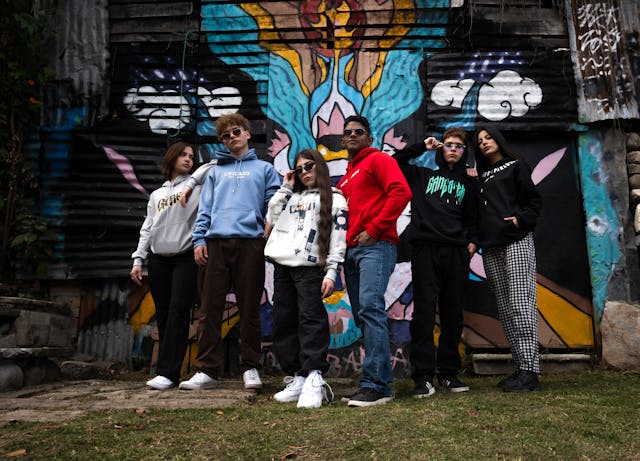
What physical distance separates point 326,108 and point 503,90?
80.3 inches

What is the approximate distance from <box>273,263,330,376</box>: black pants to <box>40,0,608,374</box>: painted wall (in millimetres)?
1726

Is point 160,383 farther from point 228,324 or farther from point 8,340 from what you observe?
point 228,324

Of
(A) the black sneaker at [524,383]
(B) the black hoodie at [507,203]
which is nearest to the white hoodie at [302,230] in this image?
(B) the black hoodie at [507,203]

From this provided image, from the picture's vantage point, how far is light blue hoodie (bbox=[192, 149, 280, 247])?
3.92 m

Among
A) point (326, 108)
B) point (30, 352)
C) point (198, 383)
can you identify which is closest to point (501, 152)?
point (326, 108)

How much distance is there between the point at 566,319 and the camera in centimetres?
533

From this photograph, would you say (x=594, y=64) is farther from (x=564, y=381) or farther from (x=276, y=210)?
(x=276, y=210)

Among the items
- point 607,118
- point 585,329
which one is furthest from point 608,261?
point 607,118

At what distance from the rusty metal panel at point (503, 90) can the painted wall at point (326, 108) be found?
0.02 metres

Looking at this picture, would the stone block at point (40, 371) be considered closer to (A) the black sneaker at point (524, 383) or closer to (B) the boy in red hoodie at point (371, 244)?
(B) the boy in red hoodie at point (371, 244)

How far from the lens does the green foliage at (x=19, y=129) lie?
5.55 m

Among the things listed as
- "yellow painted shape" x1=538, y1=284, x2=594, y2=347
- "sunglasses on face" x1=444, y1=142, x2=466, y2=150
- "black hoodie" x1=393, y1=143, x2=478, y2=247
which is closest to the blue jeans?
"black hoodie" x1=393, y1=143, x2=478, y2=247

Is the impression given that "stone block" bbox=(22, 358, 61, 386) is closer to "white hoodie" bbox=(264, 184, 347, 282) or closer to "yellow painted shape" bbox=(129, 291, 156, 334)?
"yellow painted shape" bbox=(129, 291, 156, 334)

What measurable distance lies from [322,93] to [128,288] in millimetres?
3130
